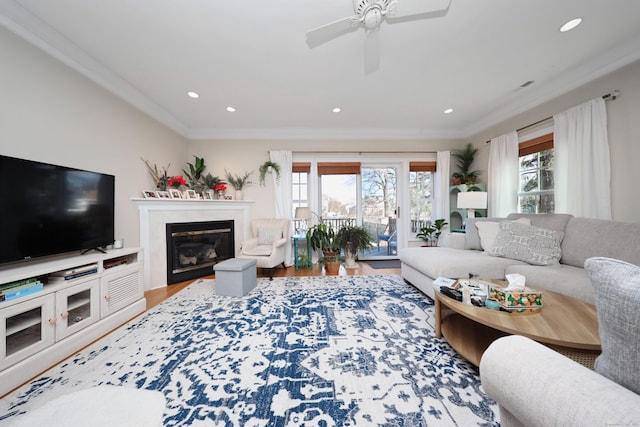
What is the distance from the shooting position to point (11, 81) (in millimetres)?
1744

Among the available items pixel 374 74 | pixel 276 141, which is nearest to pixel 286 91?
pixel 374 74

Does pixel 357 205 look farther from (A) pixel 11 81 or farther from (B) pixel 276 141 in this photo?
(A) pixel 11 81

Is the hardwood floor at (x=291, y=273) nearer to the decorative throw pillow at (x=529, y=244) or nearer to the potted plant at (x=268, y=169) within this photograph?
the decorative throw pillow at (x=529, y=244)

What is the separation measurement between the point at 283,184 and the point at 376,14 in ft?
9.86

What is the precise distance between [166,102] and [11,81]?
149 centimetres

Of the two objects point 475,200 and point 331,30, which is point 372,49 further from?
point 475,200

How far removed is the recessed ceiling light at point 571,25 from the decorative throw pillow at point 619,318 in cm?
266

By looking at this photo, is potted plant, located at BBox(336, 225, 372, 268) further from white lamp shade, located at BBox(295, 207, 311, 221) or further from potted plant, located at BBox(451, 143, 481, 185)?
potted plant, located at BBox(451, 143, 481, 185)

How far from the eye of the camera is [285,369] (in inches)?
56.4

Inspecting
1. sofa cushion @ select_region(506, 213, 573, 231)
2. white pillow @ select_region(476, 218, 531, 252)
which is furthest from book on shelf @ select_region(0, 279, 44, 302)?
sofa cushion @ select_region(506, 213, 573, 231)

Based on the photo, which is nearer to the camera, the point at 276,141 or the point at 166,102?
the point at 166,102

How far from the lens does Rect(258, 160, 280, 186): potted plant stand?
4113mm

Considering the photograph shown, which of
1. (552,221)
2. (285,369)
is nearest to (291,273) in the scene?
(285,369)

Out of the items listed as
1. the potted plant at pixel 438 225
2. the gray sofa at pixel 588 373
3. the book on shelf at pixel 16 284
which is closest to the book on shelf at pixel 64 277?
the book on shelf at pixel 16 284
